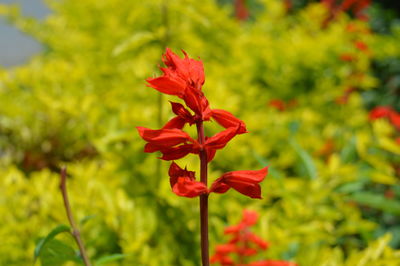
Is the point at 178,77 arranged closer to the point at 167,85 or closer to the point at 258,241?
the point at 167,85

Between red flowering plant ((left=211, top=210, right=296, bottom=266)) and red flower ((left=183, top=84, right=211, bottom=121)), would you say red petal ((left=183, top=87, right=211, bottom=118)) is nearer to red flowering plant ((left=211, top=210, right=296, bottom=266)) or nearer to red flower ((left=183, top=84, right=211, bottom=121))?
red flower ((left=183, top=84, right=211, bottom=121))

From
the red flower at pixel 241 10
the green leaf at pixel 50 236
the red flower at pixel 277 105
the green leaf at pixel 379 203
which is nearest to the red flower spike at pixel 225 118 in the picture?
the green leaf at pixel 50 236

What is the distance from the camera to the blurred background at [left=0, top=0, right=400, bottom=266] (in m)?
1.32

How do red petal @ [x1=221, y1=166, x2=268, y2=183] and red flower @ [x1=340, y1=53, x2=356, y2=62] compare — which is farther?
red flower @ [x1=340, y1=53, x2=356, y2=62]

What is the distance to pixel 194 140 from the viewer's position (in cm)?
51

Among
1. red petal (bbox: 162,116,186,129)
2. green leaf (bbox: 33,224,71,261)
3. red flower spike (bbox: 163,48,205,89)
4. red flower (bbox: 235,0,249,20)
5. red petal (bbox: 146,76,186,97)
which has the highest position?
red flower (bbox: 235,0,249,20)

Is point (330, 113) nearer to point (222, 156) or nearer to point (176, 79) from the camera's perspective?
point (222, 156)

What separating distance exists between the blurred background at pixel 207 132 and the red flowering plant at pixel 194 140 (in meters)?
0.30

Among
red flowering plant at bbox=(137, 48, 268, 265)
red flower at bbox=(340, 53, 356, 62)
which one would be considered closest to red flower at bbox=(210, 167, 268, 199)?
red flowering plant at bbox=(137, 48, 268, 265)

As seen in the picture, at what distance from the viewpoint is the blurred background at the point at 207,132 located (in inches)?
51.9

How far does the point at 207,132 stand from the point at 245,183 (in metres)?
1.18

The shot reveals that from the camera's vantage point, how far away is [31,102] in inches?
99.6

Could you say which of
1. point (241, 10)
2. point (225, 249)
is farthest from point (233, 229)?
point (241, 10)

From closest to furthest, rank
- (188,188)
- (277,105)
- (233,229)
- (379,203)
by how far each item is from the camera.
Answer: (188,188) → (233,229) → (379,203) → (277,105)
